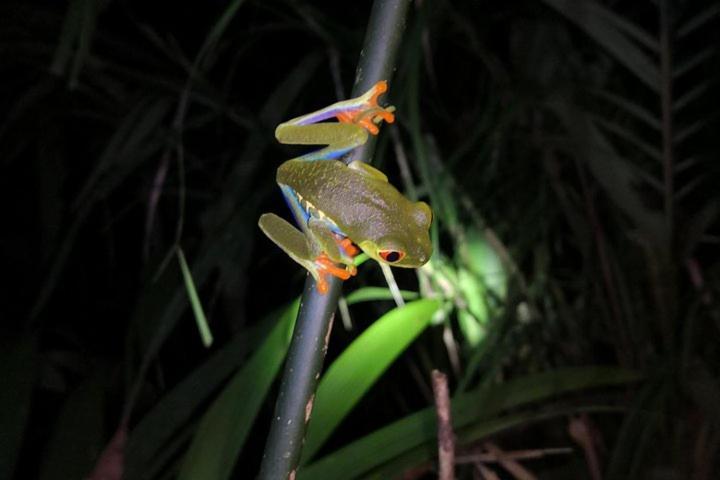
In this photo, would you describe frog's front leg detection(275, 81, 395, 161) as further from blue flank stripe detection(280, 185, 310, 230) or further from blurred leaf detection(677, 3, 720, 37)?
blurred leaf detection(677, 3, 720, 37)

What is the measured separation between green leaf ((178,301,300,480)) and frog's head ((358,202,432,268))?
0.61 feet

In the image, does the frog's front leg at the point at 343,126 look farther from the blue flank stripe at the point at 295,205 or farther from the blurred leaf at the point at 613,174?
the blurred leaf at the point at 613,174

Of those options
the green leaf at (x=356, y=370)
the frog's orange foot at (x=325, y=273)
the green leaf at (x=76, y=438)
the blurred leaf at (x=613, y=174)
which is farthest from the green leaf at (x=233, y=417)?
the blurred leaf at (x=613, y=174)

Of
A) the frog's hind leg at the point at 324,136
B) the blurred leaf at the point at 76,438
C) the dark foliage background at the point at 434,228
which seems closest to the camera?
the frog's hind leg at the point at 324,136

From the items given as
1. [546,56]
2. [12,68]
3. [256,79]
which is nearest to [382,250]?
[546,56]

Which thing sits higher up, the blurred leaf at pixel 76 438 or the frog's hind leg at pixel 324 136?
the frog's hind leg at pixel 324 136

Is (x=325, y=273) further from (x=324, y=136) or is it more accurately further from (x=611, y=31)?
(x=611, y=31)

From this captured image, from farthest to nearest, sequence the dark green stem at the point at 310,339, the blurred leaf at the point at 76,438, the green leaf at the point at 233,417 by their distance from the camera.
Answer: the blurred leaf at the point at 76,438, the green leaf at the point at 233,417, the dark green stem at the point at 310,339

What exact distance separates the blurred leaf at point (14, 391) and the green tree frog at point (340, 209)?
1.60 feet

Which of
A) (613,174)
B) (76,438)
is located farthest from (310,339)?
(613,174)

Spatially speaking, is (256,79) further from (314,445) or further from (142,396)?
(314,445)

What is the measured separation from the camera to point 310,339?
353 mm

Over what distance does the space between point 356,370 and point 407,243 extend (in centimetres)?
26

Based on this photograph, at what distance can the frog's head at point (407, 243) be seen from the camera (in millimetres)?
549
